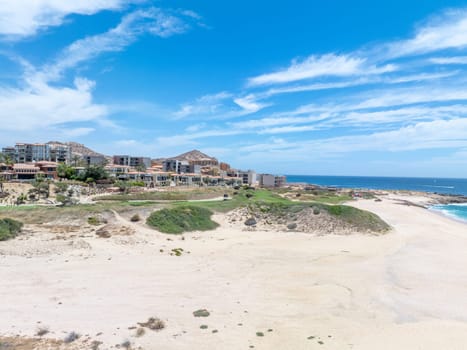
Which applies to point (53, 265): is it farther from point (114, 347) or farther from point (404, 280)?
point (404, 280)

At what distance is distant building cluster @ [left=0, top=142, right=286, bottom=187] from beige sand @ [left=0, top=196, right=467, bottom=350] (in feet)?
176

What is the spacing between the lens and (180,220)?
123 ft

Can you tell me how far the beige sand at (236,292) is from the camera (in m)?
13.7

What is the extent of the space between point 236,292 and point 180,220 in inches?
786

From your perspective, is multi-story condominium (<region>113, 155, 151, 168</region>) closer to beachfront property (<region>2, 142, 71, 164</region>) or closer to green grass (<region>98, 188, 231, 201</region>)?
beachfront property (<region>2, 142, 71, 164</region>)

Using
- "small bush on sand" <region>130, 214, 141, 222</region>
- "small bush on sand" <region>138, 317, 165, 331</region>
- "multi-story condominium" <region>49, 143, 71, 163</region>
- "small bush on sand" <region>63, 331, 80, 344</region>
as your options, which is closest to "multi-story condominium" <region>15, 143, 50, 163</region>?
"multi-story condominium" <region>49, 143, 71, 163</region>

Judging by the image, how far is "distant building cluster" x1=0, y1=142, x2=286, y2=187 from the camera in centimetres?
8056

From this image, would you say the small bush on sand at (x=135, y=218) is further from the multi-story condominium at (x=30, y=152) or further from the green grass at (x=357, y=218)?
the multi-story condominium at (x=30, y=152)

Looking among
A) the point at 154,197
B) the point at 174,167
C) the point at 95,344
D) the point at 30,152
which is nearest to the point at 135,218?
the point at 154,197

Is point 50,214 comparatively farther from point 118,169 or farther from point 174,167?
point 174,167

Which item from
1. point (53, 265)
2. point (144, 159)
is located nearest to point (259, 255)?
point (53, 265)

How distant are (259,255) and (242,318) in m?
12.7

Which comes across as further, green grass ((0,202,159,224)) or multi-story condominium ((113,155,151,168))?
multi-story condominium ((113,155,151,168))

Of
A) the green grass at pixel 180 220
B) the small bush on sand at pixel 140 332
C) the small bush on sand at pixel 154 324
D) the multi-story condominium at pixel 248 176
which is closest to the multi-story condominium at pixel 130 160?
the multi-story condominium at pixel 248 176
